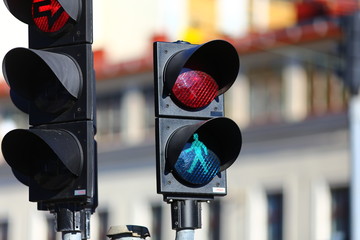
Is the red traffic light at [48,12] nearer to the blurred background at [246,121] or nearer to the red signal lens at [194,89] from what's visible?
the red signal lens at [194,89]

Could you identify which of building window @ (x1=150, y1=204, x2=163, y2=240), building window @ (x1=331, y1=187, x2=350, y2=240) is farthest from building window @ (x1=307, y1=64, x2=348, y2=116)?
building window @ (x1=150, y1=204, x2=163, y2=240)

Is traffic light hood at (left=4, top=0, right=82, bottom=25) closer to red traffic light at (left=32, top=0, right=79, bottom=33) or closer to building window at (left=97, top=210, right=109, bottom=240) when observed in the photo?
red traffic light at (left=32, top=0, right=79, bottom=33)

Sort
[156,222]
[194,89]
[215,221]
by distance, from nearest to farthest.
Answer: [194,89] < [215,221] < [156,222]

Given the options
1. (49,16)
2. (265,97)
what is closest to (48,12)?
(49,16)

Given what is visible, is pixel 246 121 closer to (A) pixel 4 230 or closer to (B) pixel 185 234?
(A) pixel 4 230

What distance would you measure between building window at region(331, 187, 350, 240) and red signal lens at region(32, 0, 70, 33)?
32.3m

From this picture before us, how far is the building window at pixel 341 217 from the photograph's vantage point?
39.7m

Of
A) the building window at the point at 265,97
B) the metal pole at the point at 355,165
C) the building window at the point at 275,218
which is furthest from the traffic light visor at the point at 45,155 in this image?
the building window at the point at 265,97

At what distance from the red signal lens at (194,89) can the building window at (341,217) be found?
32.4 metres

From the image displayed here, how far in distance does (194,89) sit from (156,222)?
3743 cm

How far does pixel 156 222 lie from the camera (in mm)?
44719

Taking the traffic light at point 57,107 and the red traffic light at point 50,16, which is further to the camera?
the red traffic light at point 50,16

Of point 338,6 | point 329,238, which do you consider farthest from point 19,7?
point 329,238

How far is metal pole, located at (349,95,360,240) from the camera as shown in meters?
23.7
